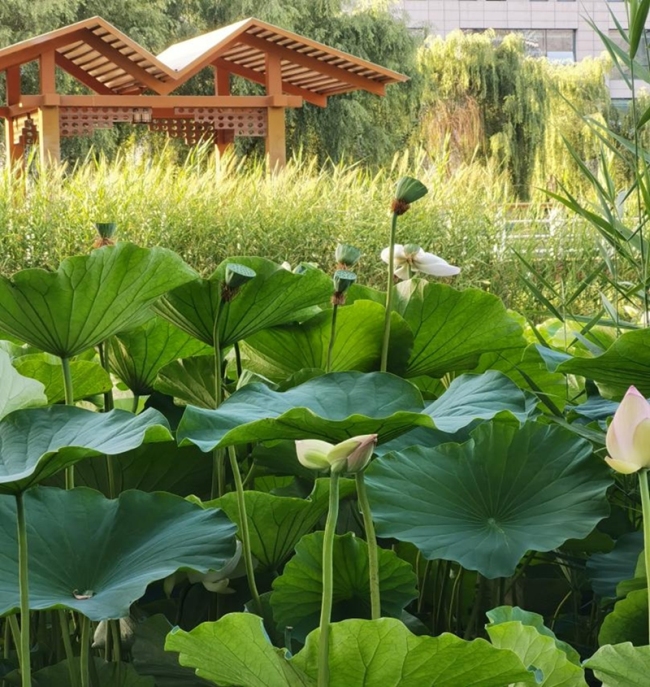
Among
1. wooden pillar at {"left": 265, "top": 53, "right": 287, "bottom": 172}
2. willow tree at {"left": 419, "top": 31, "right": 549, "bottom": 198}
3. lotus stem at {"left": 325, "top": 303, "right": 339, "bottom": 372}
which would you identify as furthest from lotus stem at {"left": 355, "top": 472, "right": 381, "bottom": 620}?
willow tree at {"left": 419, "top": 31, "right": 549, "bottom": 198}

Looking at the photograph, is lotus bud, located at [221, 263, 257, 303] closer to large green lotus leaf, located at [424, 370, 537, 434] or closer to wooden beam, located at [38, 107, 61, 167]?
large green lotus leaf, located at [424, 370, 537, 434]

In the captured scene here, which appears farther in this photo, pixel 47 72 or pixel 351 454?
pixel 47 72

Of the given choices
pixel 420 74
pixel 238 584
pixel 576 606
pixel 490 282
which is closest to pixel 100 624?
pixel 238 584

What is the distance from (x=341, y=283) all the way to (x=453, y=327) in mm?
150

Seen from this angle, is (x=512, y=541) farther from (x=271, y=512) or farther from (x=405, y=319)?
(x=405, y=319)

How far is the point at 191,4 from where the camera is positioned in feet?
64.0

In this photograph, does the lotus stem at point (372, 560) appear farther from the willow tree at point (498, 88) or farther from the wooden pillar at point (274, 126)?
the willow tree at point (498, 88)

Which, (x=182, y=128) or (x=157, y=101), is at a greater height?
(x=157, y=101)

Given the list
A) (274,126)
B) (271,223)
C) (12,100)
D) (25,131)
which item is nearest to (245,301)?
(271,223)

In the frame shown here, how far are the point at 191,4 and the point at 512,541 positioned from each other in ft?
66.0

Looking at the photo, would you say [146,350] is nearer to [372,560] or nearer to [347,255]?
[347,255]

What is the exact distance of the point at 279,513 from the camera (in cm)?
67

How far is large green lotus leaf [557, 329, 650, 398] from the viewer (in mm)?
655

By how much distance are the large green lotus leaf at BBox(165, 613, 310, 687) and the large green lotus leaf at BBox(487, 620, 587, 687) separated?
0.31 feet
